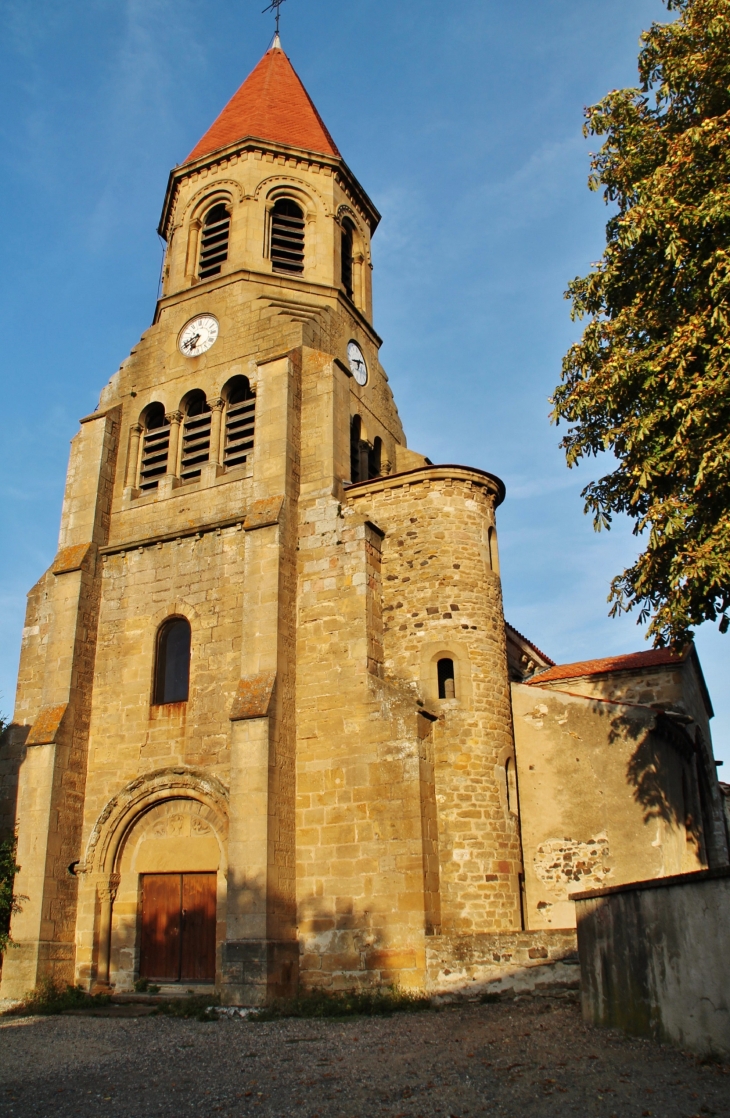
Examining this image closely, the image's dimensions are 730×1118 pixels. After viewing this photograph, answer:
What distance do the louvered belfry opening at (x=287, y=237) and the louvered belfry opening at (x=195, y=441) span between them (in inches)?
160

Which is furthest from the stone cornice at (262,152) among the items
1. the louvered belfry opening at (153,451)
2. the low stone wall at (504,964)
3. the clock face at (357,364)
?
the low stone wall at (504,964)

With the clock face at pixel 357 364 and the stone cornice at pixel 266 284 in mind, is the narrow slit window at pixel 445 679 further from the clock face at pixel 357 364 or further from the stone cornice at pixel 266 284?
the stone cornice at pixel 266 284

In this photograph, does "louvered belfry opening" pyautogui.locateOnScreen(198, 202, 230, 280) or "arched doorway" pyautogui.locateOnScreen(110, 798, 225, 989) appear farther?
"louvered belfry opening" pyautogui.locateOnScreen(198, 202, 230, 280)

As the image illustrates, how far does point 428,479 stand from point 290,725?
17.1 feet

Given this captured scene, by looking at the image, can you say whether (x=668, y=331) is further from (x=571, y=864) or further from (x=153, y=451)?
(x=153, y=451)

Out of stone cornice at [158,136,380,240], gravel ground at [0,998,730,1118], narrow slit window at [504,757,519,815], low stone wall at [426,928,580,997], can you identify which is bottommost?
gravel ground at [0,998,730,1118]

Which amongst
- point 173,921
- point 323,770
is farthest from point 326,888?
point 173,921

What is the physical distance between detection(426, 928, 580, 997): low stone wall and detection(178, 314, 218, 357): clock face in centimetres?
1302

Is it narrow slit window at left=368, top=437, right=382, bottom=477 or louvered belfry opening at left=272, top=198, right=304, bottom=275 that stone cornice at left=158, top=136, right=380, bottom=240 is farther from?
narrow slit window at left=368, top=437, right=382, bottom=477

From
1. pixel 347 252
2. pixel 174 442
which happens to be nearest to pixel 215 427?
pixel 174 442

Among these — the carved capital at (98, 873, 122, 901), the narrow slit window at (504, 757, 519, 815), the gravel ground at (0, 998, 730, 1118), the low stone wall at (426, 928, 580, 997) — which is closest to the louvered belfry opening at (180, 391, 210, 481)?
the carved capital at (98, 873, 122, 901)

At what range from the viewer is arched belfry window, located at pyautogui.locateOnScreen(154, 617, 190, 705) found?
55.2 ft

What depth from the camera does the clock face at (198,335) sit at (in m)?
19.7

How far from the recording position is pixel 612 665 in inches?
774
